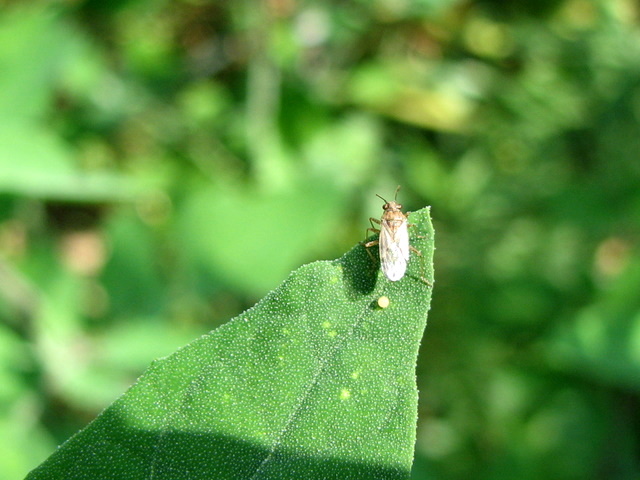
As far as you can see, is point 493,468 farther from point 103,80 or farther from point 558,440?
point 103,80

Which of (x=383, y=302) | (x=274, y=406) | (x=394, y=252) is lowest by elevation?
(x=274, y=406)

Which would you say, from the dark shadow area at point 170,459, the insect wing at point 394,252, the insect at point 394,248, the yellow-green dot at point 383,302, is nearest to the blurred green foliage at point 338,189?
the insect at point 394,248

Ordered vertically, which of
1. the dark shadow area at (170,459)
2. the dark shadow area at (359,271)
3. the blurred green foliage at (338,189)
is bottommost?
the dark shadow area at (170,459)

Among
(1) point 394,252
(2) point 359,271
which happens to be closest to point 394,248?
(1) point 394,252

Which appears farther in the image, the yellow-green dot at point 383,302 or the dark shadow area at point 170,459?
the yellow-green dot at point 383,302

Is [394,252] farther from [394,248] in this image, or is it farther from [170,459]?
[170,459]

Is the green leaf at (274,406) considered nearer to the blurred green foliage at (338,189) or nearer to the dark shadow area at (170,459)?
the dark shadow area at (170,459)
